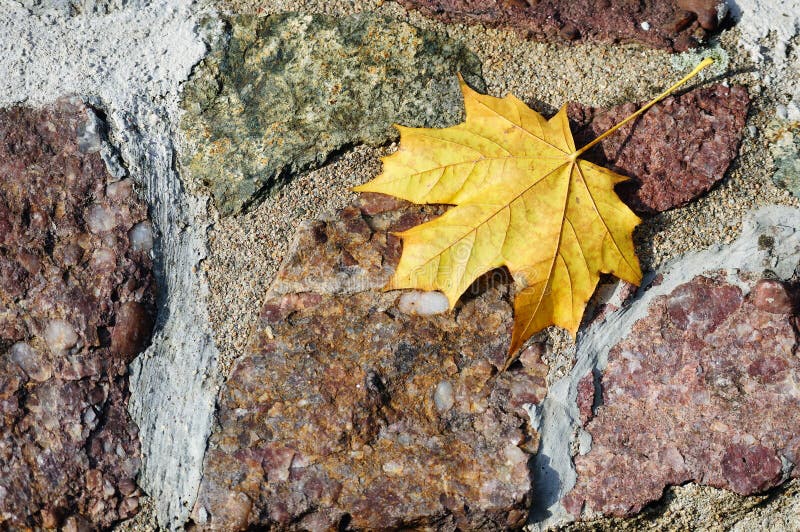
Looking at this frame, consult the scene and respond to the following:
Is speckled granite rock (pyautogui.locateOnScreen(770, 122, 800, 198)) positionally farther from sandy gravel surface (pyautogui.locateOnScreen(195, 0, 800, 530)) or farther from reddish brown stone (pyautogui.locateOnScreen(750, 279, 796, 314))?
reddish brown stone (pyautogui.locateOnScreen(750, 279, 796, 314))

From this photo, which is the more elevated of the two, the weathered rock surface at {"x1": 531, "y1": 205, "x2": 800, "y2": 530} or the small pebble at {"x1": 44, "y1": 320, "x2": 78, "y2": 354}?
the small pebble at {"x1": 44, "y1": 320, "x2": 78, "y2": 354}

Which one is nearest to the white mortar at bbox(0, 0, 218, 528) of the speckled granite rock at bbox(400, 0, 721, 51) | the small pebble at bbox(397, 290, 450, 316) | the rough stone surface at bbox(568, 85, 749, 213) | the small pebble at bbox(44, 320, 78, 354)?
the small pebble at bbox(44, 320, 78, 354)

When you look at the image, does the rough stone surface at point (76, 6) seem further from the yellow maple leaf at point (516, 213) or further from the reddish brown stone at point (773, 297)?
the reddish brown stone at point (773, 297)

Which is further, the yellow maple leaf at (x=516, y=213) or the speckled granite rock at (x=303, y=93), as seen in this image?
the speckled granite rock at (x=303, y=93)

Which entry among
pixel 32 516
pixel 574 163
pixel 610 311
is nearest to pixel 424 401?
pixel 610 311

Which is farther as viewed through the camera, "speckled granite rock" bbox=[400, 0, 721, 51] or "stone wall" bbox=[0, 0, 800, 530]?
"speckled granite rock" bbox=[400, 0, 721, 51]

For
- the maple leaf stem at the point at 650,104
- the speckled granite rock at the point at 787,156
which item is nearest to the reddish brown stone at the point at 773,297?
the speckled granite rock at the point at 787,156

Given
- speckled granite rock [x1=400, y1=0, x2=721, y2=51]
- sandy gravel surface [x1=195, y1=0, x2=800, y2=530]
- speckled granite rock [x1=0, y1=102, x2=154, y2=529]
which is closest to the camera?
speckled granite rock [x1=0, y1=102, x2=154, y2=529]

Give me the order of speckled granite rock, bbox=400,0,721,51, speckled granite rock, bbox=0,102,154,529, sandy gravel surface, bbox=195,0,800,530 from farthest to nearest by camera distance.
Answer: speckled granite rock, bbox=400,0,721,51
sandy gravel surface, bbox=195,0,800,530
speckled granite rock, bbox=0,102,154,529

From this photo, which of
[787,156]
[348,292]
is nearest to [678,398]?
[787,156]
